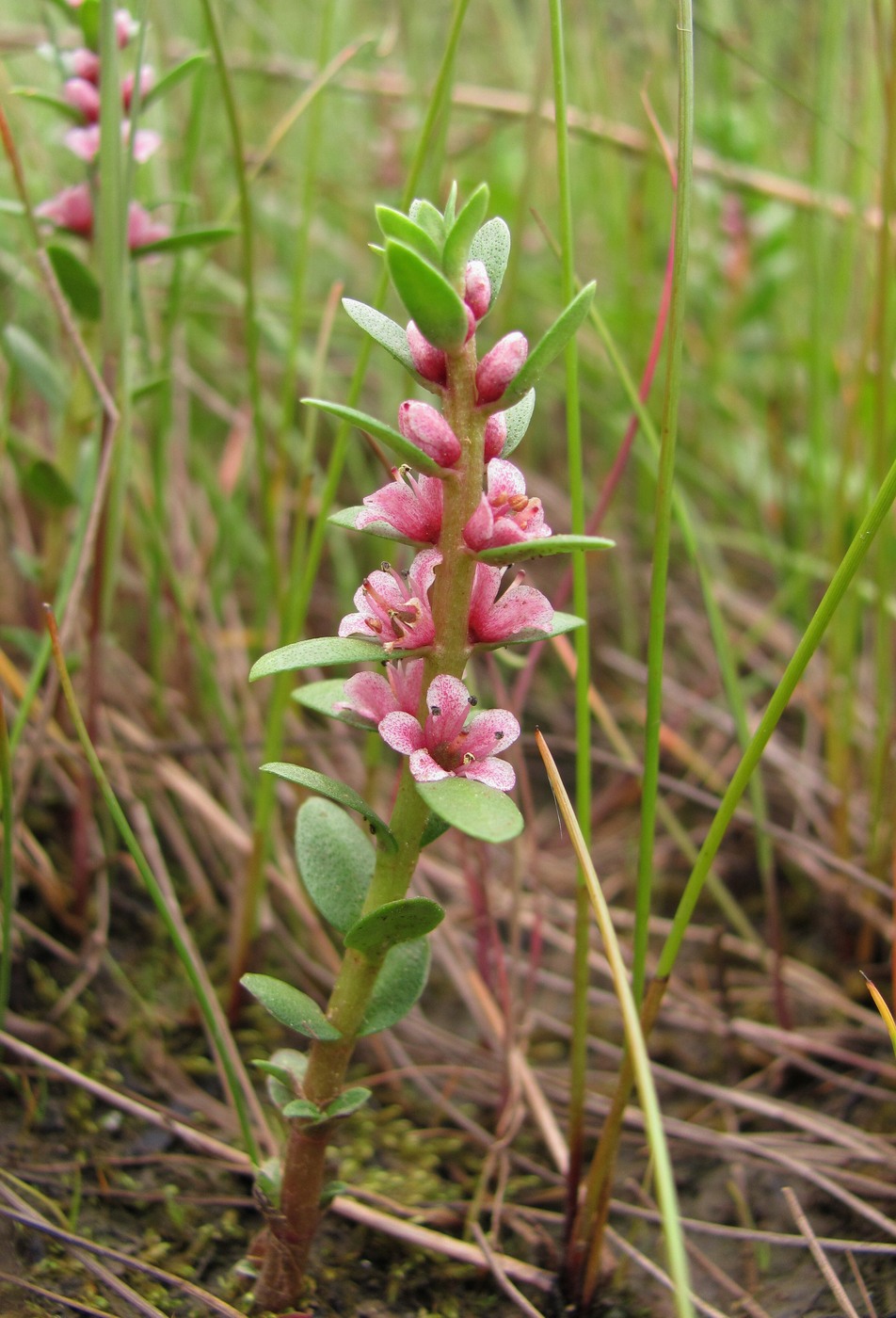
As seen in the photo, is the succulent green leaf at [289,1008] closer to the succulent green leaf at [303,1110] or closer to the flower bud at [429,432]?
the succulent green leaf at [303,1110]

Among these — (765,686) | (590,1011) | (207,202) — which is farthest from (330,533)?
(590,1011)

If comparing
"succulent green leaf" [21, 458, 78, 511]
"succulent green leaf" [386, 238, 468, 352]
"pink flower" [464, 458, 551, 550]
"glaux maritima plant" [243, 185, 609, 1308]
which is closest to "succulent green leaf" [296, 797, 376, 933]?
"glaux maritima plant" [243, 185, 609, 1308]

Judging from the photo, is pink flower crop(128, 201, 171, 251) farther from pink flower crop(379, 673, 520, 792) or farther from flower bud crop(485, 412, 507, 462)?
pink flower crop(379, 673, 520, 792)

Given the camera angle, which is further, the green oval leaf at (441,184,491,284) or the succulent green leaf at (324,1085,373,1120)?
the succulent green leaf at (324,1085,373,1120)

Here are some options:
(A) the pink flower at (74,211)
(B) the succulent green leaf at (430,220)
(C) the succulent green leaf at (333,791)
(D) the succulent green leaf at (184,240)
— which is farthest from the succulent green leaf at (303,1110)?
(A) the pink flower at (74,211)

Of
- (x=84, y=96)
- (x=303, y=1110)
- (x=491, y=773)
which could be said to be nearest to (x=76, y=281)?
(x=84, y=96)

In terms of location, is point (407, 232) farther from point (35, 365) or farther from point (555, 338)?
point (35, 365)
